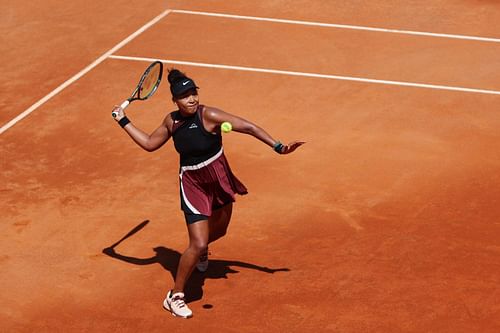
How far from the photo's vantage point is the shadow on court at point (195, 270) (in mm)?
11875

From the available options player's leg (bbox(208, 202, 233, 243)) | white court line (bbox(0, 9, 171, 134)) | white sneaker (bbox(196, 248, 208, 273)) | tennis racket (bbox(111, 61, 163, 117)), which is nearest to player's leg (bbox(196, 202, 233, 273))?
player's leg (bbox(208, 202, 233, 243))

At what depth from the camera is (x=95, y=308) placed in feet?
37.7

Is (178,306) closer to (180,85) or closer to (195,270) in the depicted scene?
(195,270)

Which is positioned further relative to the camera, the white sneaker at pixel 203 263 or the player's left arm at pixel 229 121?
the white sneaker at pixel 203 263

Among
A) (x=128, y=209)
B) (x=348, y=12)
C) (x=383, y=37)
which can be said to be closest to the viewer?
(x=128, y=209)

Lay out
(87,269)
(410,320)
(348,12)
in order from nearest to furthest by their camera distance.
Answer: (410,320) → (87,269) → (348,12)

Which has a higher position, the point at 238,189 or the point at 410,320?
the point at 238,189

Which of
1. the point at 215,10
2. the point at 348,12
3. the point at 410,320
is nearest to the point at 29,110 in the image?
the point at 215,10

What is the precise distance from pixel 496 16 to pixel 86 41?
7.87 metres

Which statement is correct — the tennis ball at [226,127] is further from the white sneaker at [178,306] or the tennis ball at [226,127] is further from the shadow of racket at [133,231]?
the shadow of racket at [133,231]

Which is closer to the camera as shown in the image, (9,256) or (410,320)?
(410,320)

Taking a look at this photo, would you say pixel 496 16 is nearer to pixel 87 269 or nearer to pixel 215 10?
pixel 215 10

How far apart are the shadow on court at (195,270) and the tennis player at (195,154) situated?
1.57 ft

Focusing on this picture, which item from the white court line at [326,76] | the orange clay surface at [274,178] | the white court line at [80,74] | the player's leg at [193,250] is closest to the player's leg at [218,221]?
the player's leg at [193,250]
